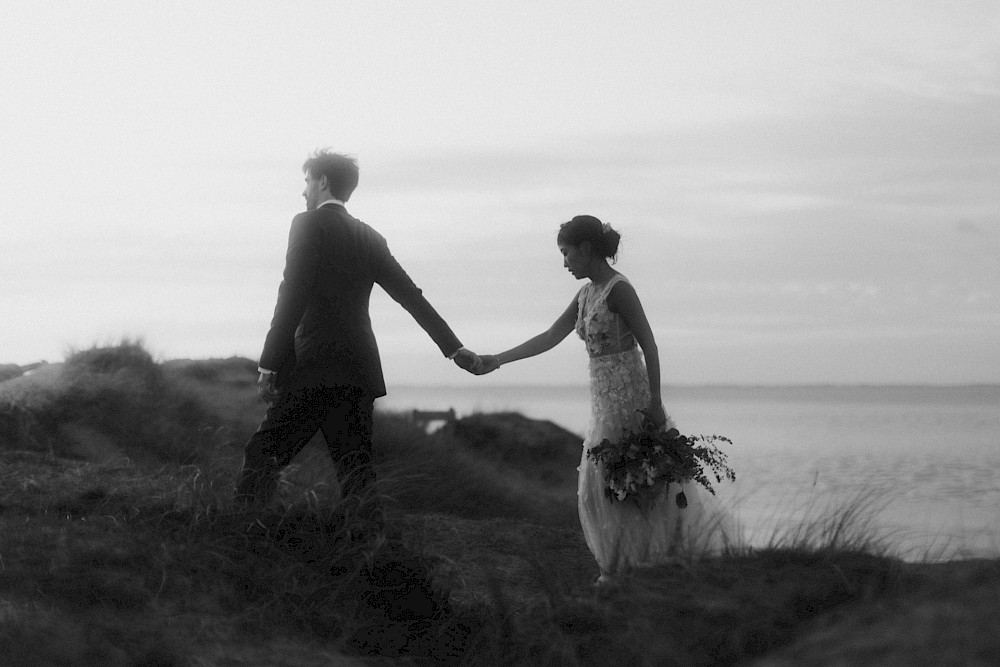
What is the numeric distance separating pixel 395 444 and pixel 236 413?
1632 mm

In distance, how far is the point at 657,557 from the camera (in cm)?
478

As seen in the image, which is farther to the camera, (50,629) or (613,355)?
(613,355)

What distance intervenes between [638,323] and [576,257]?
0.47 metres

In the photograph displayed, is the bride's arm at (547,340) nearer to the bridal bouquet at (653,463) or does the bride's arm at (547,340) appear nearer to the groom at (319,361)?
the bridal bouquet at (653,463)

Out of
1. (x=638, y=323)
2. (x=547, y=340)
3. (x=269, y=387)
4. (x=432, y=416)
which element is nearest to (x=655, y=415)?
(x=638, y=323)

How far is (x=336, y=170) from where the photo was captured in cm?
586

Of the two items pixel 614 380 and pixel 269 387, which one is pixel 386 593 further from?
pixel 614 380

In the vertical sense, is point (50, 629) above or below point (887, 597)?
below

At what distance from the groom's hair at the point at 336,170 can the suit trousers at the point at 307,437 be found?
1.08m

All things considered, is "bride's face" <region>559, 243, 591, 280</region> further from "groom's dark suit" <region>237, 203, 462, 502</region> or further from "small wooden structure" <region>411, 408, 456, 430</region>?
"small wooden structure" <region>411, 408, 456, 430</region>

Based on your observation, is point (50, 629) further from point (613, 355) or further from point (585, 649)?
point (613, 355)

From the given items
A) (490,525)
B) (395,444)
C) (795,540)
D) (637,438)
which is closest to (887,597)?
(795,540)

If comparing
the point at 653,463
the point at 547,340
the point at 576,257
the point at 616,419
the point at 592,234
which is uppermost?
the point at 592,234

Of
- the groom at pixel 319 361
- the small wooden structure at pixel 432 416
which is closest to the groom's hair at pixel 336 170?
the groom at pixel 319 361
